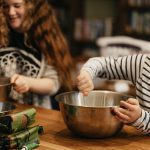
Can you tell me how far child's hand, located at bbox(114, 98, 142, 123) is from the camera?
1232 mm

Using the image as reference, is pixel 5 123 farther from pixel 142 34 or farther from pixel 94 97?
pixel 142 34

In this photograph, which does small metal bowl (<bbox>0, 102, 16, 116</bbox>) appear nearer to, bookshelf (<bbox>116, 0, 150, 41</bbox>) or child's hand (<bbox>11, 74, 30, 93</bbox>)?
child's hand (<bbox>11, 74, 30, 93</bbox>)

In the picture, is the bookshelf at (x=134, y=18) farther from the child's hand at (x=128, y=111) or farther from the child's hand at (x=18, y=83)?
the child's hand at (x=128, y=111)

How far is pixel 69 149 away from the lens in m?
1.22

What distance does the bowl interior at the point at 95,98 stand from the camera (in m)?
1.45

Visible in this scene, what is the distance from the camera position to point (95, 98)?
1.49 metres

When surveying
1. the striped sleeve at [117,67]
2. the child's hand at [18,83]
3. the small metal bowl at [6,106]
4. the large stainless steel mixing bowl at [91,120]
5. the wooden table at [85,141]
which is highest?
the striped sleeve at [117,67]

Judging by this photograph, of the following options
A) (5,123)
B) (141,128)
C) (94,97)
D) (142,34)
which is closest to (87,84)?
(94,97)

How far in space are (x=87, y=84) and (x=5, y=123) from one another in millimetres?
368

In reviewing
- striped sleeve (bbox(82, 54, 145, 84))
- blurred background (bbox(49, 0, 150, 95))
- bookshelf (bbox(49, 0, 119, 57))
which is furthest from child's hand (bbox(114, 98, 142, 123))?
bookshelf (bbox(49, 0, 119, 57))

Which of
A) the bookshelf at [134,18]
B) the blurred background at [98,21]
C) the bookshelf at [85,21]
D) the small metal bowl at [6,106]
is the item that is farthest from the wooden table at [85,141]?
the bookshelf at [85,21]

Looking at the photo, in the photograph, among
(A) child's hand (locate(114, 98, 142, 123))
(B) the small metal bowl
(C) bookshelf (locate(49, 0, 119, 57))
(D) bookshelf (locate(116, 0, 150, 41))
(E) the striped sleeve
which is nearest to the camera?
(A) child's hand (locate(114, 98, 142, 123))

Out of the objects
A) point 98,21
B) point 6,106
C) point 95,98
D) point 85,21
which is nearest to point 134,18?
point 98,21

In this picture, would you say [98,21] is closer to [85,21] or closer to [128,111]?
[85,21]
